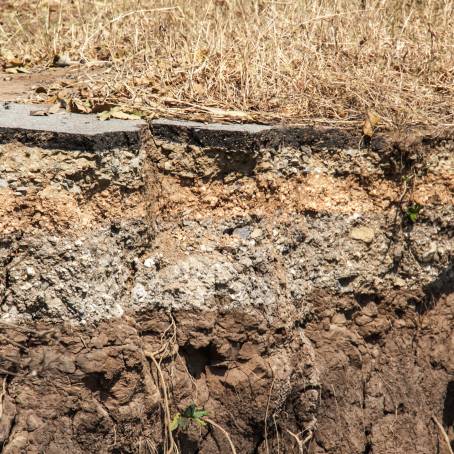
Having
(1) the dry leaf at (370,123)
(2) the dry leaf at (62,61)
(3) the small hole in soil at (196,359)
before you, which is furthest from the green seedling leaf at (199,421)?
(2) the dry leaf at (62,61)

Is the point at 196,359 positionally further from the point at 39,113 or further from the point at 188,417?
the point at 39,113

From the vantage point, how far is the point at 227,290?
10.5 feet

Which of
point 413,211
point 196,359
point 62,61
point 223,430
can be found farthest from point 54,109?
point 413,211

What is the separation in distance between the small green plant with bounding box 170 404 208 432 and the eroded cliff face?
1.3 inches

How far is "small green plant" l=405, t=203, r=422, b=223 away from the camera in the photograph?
3.55 metres

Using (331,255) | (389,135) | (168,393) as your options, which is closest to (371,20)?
(389,135)

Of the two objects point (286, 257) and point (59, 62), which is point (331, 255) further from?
point (59, 62)

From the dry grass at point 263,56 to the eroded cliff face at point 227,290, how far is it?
28 cm

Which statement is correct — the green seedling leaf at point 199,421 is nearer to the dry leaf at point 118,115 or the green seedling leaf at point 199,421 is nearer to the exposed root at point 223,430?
the exposed root at point 223,430

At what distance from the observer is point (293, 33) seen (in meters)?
4.04

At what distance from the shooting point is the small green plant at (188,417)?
123 inches

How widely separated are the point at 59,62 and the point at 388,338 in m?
2.11

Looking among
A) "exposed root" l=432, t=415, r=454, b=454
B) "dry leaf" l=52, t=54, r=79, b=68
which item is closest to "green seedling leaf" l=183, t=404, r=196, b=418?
"exposed root" l=432, t=415, r=454, b=454

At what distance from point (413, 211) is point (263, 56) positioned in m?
1.00
